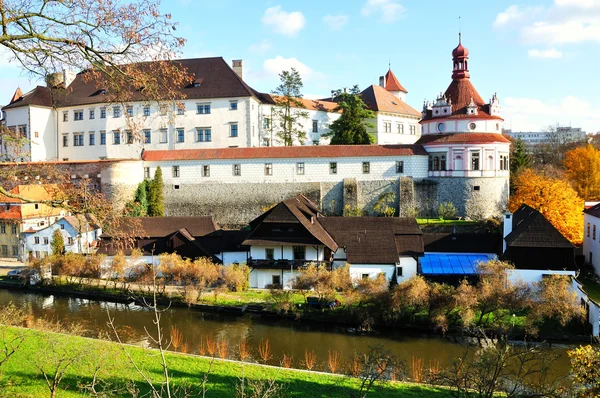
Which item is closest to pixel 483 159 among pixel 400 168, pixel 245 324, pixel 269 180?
pixel 400 168

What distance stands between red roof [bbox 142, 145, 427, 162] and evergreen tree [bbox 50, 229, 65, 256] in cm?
687

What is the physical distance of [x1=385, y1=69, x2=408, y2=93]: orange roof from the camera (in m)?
46.4

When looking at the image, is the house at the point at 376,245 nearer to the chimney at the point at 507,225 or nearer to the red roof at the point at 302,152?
the chimney at the point at 507,225

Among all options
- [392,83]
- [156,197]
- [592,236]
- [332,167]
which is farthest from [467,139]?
[392,83]

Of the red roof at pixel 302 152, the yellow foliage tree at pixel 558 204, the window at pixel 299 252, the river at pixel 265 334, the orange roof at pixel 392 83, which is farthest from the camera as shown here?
the orange roof at pixel 392 83

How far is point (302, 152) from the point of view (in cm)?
2897

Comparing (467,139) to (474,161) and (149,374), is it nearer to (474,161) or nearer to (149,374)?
(474,161)

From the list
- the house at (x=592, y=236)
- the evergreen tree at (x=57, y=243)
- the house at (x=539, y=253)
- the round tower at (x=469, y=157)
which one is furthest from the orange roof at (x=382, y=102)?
the evergreen tree at (x=57, y=243)

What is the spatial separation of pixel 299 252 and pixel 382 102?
840 inches

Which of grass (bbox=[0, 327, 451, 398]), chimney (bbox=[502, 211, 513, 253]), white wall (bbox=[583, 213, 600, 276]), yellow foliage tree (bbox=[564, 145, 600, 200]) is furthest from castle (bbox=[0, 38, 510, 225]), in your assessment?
grass (bbox=[0, 327, 451, 398])

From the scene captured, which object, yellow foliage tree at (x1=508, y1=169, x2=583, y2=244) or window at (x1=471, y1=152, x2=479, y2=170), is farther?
window at (x1=471, y1=152, x2=479, y2=170)

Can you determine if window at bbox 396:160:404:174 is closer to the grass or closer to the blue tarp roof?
the blue tarp roof

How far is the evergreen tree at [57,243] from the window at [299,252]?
11853 mm

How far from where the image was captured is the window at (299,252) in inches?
830
